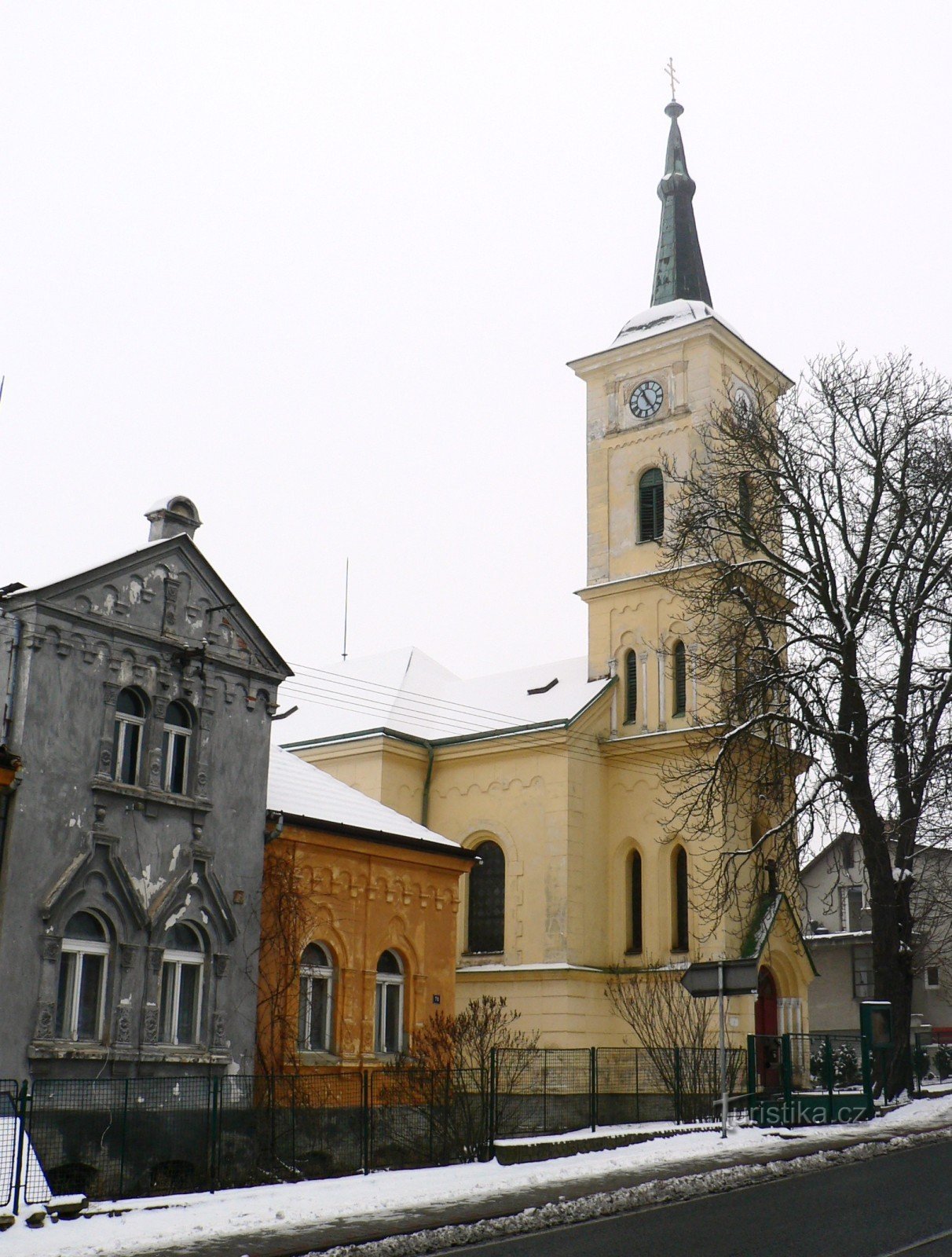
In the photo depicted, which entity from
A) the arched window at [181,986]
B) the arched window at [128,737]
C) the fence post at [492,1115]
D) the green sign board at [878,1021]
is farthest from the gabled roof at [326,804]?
the green sign board at [878,1021]

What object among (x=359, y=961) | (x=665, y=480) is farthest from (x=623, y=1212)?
(x=665, y=480)

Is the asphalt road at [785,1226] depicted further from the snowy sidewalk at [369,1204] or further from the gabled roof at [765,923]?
the gabled roof at [765,923]

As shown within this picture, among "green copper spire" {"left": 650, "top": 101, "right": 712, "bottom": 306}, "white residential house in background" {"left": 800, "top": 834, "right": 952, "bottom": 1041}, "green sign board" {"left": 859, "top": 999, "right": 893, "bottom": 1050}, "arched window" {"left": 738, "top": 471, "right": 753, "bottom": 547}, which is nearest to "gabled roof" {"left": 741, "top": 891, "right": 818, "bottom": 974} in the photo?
"green sign board" {"left": 859, "top": 999, "right": 893, "bottom": 1050}

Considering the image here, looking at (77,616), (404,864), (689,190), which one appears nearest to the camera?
(77,616)

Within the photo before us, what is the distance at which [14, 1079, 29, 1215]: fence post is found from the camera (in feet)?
43.3

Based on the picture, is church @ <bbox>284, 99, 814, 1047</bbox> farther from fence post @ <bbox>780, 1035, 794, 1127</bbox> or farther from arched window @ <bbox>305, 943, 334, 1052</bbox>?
arched window @ <bbox>305, 943, 334, 1052</bbox>

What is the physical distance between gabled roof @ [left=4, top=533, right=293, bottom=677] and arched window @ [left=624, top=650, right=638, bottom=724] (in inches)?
638

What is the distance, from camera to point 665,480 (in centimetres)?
3916

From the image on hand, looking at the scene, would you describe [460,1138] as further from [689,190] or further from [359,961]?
[689,190]

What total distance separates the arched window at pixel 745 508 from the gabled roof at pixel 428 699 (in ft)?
30.1

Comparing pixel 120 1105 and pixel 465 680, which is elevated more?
pixel 465 680

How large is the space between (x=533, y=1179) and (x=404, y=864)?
987 centimetres

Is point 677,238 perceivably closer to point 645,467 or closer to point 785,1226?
point 645,467

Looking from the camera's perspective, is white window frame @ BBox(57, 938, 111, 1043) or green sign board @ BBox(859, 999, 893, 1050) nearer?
white window frame @ BBox(57, 938, 111, 1043)
